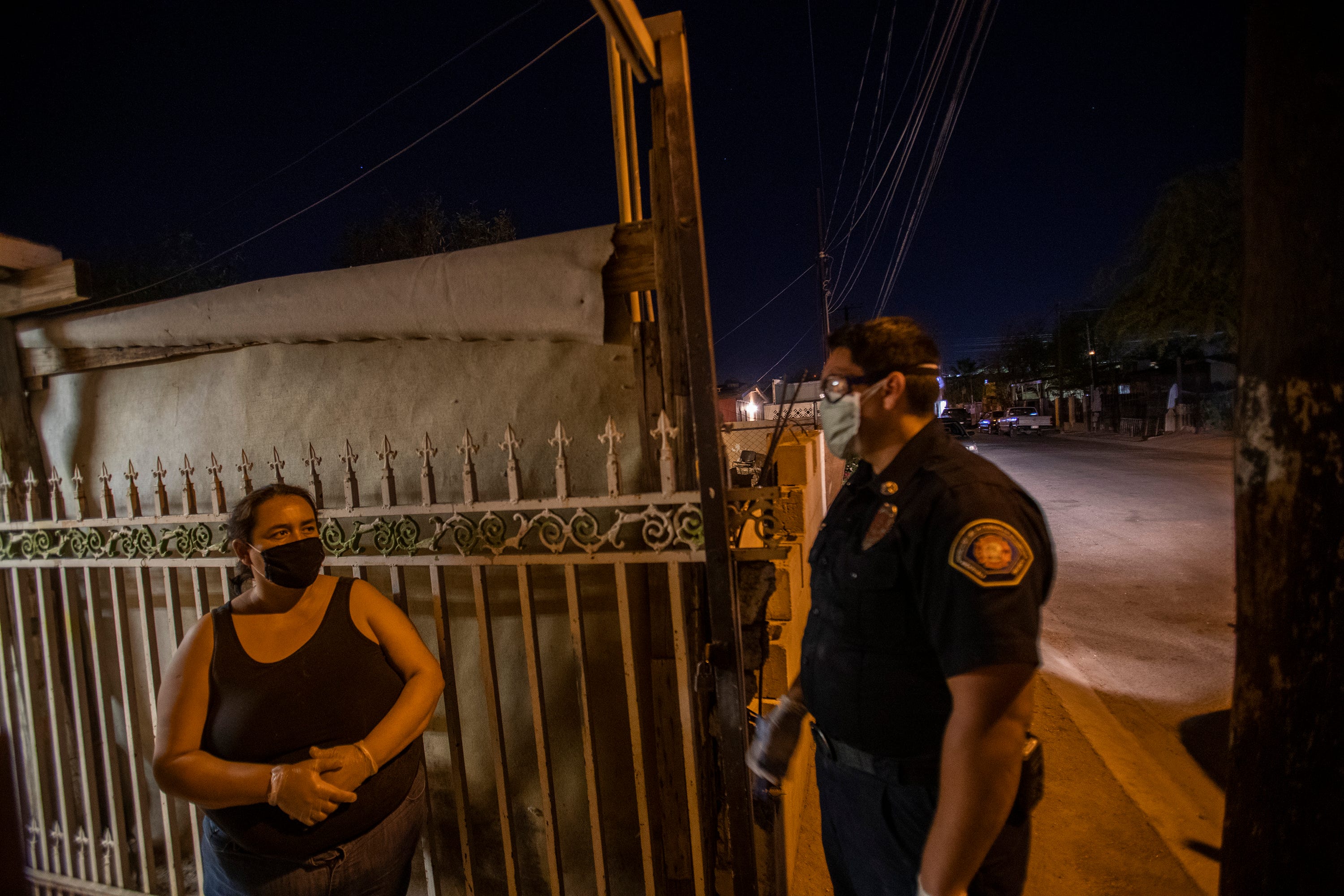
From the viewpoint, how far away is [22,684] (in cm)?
290

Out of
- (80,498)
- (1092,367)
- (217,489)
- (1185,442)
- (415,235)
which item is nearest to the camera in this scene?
(217,489)

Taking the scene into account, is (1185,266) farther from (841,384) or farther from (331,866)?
(331,866)

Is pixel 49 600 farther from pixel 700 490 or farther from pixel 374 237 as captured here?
pixel 374 237

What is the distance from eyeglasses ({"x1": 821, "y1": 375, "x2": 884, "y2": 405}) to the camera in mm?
1720

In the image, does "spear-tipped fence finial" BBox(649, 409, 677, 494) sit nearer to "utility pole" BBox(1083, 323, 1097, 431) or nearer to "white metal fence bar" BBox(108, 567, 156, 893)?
"white metal fence bar" BBox(108, 567, 156, 893)

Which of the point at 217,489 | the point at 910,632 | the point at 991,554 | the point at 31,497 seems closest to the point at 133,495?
the point at 217,489

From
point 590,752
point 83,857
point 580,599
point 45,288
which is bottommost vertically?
point 83,857

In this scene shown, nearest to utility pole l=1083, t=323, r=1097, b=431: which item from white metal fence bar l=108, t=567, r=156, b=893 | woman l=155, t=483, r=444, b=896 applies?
woman l=155, t=483, r=444, b=896

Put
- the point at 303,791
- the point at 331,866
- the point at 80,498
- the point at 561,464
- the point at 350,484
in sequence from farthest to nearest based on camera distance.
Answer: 1. the point at 80,498
2. the point at 350,484
3. the point at 561,464
4. the point at 331,866
5. the point at 303,791

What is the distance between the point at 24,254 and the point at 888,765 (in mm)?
4023

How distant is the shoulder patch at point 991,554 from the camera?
1.32 m

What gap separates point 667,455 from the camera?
1945 mm

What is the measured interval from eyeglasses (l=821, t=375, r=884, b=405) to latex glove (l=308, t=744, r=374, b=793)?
1721 millimetres

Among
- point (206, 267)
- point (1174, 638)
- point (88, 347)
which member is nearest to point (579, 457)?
point (88, 347)
